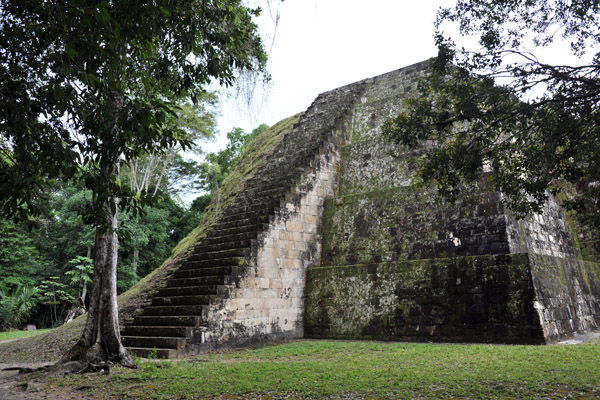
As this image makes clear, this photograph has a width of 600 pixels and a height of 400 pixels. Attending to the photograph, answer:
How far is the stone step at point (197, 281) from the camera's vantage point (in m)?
8.78

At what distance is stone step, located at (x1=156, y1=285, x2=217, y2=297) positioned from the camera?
8602 mm

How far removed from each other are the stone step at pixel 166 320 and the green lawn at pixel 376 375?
0.85 meters

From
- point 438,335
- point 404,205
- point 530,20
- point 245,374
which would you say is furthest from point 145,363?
point 530,20

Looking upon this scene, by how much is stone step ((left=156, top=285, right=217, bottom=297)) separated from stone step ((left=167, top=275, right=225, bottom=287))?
0.37 ft

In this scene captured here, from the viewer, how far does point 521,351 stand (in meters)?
6.69

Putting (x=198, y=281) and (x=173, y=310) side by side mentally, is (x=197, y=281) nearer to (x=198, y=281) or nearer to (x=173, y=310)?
(x=198, y=281)

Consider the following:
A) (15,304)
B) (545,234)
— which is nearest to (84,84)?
(545,234)

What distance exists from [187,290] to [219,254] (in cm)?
107

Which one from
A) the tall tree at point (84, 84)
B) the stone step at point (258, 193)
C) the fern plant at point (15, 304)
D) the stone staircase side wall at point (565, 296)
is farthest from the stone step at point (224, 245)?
the fern plant at point (15, 304)

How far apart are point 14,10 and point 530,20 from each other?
5.68 meters

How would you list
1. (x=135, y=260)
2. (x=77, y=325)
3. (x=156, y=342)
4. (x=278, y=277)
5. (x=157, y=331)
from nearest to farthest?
1. (x=156, y=342)
2. (x=157, y=331)
3. (x=278, y=277)
4. (x=77, y=325)
5. (x=135, y=260)

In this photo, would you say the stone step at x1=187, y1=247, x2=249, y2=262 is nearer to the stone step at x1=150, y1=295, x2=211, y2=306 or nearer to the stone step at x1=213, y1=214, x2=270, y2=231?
the stone step at x1=213, y1=214, x2=270, y2=231

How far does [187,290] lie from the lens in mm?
8953

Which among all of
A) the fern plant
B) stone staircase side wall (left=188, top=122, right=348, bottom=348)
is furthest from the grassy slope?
the fern plant
